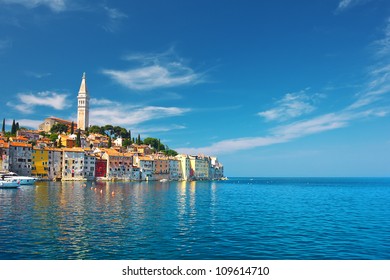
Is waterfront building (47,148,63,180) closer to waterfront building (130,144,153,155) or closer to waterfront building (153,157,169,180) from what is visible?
waterfront building (153,157,169,180)

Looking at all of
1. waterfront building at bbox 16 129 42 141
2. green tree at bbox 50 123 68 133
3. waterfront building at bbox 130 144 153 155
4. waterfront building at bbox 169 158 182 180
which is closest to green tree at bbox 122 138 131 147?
waterfront building at bbox 130 144 153 155

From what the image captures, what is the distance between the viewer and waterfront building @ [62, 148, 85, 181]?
92588mm

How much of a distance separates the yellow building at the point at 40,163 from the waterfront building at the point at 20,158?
1284mm

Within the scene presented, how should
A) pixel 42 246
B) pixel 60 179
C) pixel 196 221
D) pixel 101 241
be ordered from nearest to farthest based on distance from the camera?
pixel 42 246 → pixel 101 241 → pixel 196 221 → pixel 60 179

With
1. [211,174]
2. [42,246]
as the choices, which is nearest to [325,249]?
[42,246]

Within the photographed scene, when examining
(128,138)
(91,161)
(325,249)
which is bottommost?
(325,249)

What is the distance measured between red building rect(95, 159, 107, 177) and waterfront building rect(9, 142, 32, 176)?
1926 cm

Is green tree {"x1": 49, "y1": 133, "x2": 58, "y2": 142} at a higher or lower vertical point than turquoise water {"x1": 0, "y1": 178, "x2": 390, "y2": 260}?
higher

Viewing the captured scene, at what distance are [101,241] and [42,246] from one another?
8.74 feet

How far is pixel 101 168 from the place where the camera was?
100 meters

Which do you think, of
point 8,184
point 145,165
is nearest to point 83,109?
point 145,165

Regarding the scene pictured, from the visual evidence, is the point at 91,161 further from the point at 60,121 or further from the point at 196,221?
the point at 196,221
